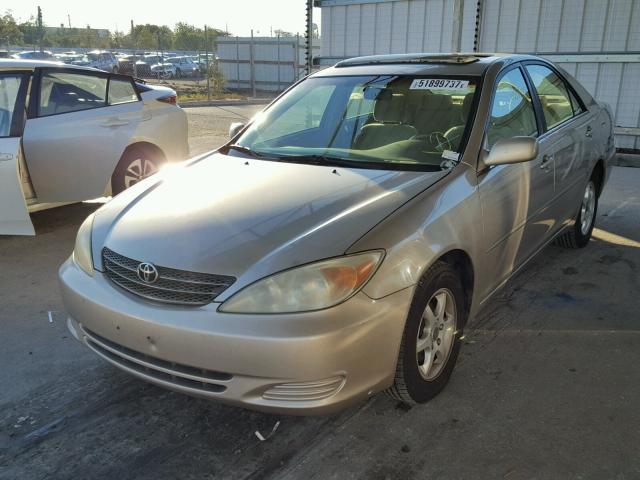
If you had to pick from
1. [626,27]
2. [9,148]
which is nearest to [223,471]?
[9,148]

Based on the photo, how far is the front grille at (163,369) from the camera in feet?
7.72

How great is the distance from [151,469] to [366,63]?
288 centimetres

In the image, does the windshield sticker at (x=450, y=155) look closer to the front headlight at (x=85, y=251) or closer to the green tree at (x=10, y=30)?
the front headlight at (x=85, y=251)

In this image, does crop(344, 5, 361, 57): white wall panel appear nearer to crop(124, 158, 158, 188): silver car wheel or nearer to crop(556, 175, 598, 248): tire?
crop(124, 158, 158, 188): silver car wheel

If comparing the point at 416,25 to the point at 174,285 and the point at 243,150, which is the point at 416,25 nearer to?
the point at 243,150

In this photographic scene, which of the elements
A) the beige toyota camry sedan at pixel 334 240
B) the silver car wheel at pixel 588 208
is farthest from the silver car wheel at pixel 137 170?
the silver car wheel at pixel 588 208

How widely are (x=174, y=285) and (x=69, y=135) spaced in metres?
3.66

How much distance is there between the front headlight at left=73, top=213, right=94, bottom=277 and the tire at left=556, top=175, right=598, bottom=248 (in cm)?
363

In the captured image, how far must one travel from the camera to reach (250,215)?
8.84ft

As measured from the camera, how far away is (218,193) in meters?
2.98

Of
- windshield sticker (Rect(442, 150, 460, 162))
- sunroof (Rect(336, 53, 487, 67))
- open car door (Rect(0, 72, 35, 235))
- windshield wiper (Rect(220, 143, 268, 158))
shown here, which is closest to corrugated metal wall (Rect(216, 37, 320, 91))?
open car door (Rect(0, 72, 35, 235))

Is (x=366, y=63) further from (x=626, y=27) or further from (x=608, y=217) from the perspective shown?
(x=626, y=27)

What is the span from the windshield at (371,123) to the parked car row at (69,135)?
7.51 ft

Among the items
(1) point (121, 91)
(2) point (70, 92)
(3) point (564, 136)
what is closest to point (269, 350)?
(3) point (564, 136)
